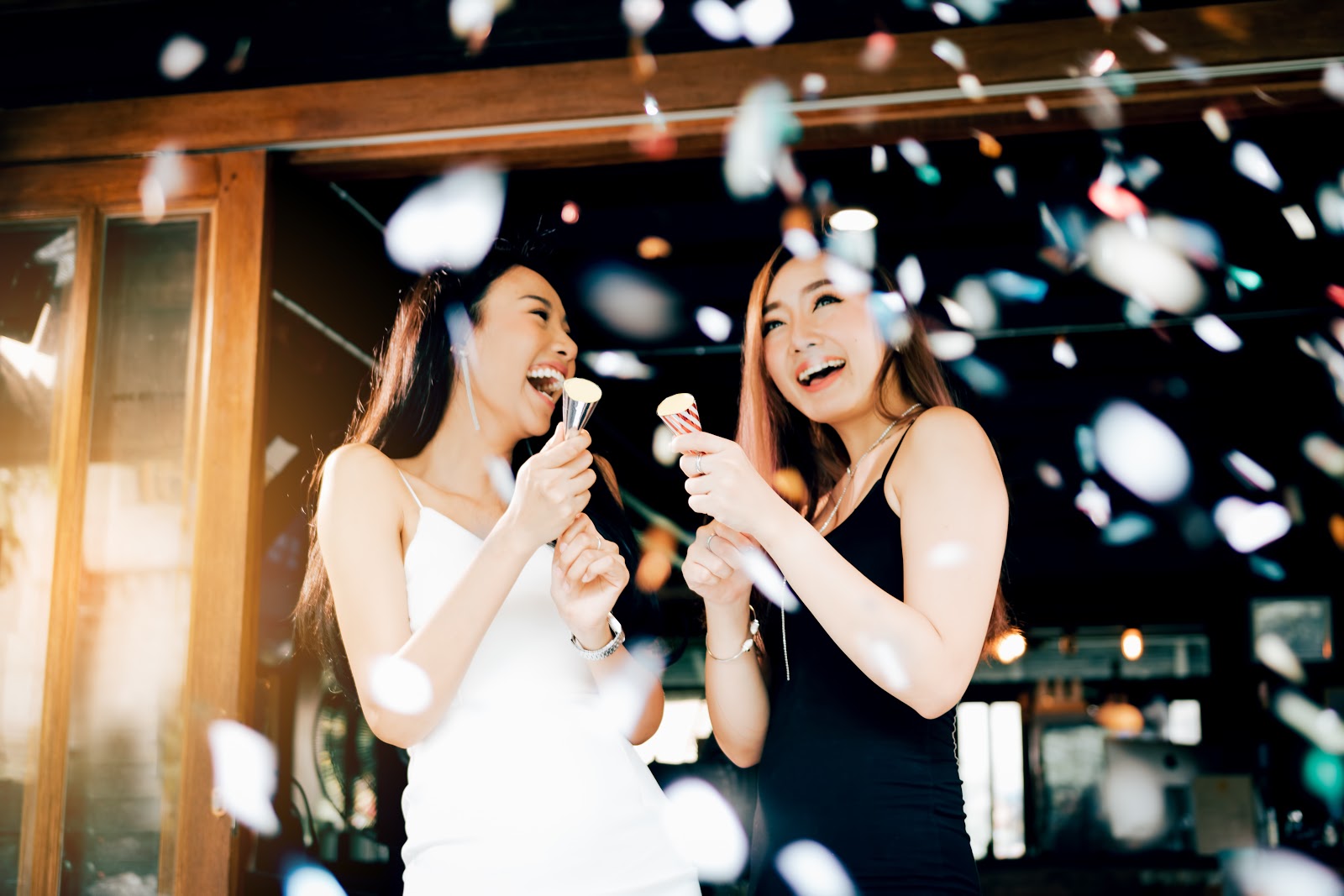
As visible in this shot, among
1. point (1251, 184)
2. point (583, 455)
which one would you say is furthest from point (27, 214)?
point (1251, 184)

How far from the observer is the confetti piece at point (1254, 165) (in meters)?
3.85

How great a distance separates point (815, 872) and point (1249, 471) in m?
6.91

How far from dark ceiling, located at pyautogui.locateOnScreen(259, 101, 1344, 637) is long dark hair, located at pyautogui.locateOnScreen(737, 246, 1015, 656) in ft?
1.43

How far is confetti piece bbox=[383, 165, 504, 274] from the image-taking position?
9.80 ft

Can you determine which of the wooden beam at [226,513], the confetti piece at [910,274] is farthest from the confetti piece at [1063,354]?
the wooden beam at [226,513]

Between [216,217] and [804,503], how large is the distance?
5.52 ft

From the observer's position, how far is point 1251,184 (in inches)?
163

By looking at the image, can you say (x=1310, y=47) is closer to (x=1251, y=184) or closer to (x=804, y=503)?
(x=804, y=503)

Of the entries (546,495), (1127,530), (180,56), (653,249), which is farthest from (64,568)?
(1127,530)

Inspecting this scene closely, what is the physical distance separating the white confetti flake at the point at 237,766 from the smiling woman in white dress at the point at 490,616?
52 centimetres

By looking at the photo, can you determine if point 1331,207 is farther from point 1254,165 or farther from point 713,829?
point 713,829

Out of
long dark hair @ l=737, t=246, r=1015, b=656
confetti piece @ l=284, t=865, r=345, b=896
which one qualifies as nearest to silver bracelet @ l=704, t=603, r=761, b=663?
long dark hair @ l=737, t=246, r=1015, b=656

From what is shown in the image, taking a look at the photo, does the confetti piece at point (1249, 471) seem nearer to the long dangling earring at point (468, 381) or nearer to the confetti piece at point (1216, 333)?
the confetti piece at point (1216, 333)

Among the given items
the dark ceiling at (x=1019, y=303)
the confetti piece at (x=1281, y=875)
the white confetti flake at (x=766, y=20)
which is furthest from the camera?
the confetti piece at (x=1281, y=875)
